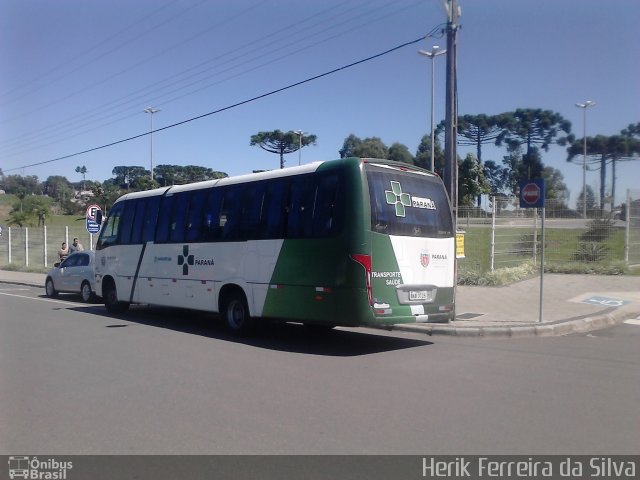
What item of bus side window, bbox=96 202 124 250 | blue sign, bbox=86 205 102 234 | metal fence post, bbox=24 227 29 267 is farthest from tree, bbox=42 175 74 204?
bus side window, bbox=96 202 124 250

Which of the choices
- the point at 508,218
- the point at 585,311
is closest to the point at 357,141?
the point at 508,218

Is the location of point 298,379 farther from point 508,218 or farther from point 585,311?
point 508,218

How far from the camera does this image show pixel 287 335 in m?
10.9

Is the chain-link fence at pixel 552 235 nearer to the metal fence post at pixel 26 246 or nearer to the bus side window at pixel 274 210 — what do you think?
the bus side window at pixel 274 210

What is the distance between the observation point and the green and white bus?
861cm

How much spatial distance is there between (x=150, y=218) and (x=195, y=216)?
195cm

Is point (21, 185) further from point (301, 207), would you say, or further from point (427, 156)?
point (301, 207)

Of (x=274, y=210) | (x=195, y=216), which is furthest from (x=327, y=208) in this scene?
(x=195, y=216)

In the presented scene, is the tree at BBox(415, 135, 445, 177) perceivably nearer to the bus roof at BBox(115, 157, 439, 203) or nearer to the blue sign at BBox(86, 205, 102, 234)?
the blue sign at BBox(86, 205, 102, 234)

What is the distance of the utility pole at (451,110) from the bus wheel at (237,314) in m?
4.70

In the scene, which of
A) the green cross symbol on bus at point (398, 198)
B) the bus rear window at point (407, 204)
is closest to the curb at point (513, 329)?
the bus rear window at point (407, 204)

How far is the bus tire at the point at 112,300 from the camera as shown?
46.9 feet

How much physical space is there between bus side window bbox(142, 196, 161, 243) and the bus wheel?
3.16 meters
